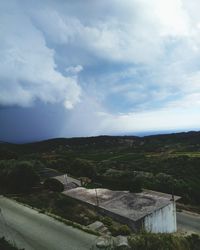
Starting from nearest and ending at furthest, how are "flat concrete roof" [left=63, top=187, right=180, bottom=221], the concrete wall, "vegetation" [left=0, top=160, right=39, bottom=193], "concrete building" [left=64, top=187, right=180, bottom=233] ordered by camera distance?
"concrete building" [left=64, top=187, right=180, bottom=233]
the concrete wall
"flat concrete roof" [left=63, top=187, right=180, bottom=221]
"vegetation" [left=0, top=160, right=39, bottom=193]

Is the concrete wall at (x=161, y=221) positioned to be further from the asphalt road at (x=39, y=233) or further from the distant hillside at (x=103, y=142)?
the distant hillside at (x=103, y=142)

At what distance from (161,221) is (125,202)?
3.24 m

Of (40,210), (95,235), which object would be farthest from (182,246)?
(40,210)

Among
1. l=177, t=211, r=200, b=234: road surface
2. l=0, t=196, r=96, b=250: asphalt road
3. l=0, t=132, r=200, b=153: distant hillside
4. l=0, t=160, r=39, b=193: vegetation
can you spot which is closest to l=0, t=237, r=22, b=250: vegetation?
l=0, t=196, r=96, b=250: asphalt road

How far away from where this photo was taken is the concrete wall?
66.6 feet

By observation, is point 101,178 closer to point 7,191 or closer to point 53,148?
point 7,191

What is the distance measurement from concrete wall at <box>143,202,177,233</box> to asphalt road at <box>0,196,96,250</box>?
6874 millimetres

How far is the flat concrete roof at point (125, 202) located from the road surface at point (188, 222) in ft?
12.5

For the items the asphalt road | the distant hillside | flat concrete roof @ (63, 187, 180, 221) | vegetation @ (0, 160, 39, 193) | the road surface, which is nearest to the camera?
the asphalt road

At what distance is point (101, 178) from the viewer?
3881 cm

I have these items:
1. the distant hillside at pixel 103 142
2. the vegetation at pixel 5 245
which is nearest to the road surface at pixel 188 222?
the vegetation at pixel 5 245

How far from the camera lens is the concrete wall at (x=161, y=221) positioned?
799 inches

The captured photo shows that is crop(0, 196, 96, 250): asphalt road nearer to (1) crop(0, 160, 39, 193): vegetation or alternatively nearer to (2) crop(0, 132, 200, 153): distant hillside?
(1) crop(0, 160, 39, 193): vegetation

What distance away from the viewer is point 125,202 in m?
23.3
